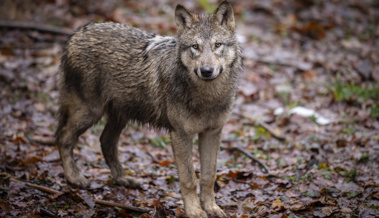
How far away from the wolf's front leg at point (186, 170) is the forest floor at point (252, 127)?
19cm

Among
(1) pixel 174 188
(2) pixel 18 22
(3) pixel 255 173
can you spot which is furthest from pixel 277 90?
(2) pixel 18 22

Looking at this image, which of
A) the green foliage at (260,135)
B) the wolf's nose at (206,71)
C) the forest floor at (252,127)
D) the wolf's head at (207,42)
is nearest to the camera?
the wolf's nose at (206,71)

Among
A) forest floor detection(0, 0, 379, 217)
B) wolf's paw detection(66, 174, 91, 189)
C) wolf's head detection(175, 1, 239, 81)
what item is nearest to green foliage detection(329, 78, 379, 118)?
forest floor detection(0, 0, 379, 217)

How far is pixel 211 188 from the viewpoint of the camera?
5.29 meters

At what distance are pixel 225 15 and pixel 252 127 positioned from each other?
3.58 metres

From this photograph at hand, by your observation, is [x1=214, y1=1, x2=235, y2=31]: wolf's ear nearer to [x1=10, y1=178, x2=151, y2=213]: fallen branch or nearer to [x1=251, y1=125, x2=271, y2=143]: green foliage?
[x1=10, y1=178, x2=151, y2=213]: fallen branch

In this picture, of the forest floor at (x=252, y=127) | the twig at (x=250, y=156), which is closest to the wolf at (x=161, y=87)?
the forest floor at (x=252, y=127)

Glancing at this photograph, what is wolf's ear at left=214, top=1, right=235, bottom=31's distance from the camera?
4.99 m

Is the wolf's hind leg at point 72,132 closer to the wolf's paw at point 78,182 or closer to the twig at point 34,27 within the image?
the wolf's paw at point 78,182

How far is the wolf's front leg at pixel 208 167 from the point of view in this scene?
5262 millimetres

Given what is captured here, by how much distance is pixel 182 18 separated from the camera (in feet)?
16.8

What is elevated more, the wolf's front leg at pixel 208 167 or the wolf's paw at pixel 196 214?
the wolf's front leg at pixel 208 167

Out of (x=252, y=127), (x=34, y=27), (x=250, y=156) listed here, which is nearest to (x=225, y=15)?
(x=250, y=156)

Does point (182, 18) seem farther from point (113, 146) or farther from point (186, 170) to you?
point (113, 146)
